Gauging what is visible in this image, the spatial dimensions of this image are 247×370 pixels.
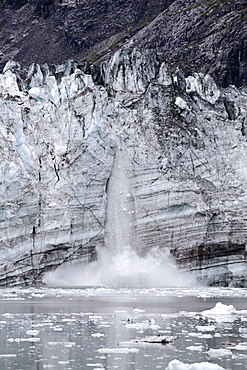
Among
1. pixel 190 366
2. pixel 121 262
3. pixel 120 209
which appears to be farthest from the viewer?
pixel 120 209

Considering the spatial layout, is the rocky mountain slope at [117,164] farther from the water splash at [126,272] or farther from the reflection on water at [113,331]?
the reflection on water at [113,331]

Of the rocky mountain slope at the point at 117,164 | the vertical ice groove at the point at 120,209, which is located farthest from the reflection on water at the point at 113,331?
the vertical ice groove at the point at 120,209

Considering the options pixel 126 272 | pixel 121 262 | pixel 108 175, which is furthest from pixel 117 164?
pixel 126 272

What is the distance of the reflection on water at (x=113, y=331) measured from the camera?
8031 mm

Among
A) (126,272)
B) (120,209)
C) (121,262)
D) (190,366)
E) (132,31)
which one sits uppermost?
(132,31)

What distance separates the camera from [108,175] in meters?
21.4

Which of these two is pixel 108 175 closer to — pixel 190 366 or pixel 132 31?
pixel 190 366

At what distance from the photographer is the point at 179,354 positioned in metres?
8.37

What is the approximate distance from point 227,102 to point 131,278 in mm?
8000

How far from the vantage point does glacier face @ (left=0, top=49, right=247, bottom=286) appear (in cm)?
2053

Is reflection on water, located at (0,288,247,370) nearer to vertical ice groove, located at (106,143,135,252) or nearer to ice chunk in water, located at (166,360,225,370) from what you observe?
ice chunk in water, located at (166,360,225,370)

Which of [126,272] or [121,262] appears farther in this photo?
[121,262]

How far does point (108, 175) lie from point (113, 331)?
11.5 m

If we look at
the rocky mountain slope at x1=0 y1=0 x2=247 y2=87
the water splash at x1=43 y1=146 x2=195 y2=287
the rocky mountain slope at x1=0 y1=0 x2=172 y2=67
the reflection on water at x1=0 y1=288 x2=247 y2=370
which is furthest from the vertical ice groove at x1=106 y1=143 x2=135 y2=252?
the rocky mountain slope at x1=0 y1=0 x2=172 y2=67
